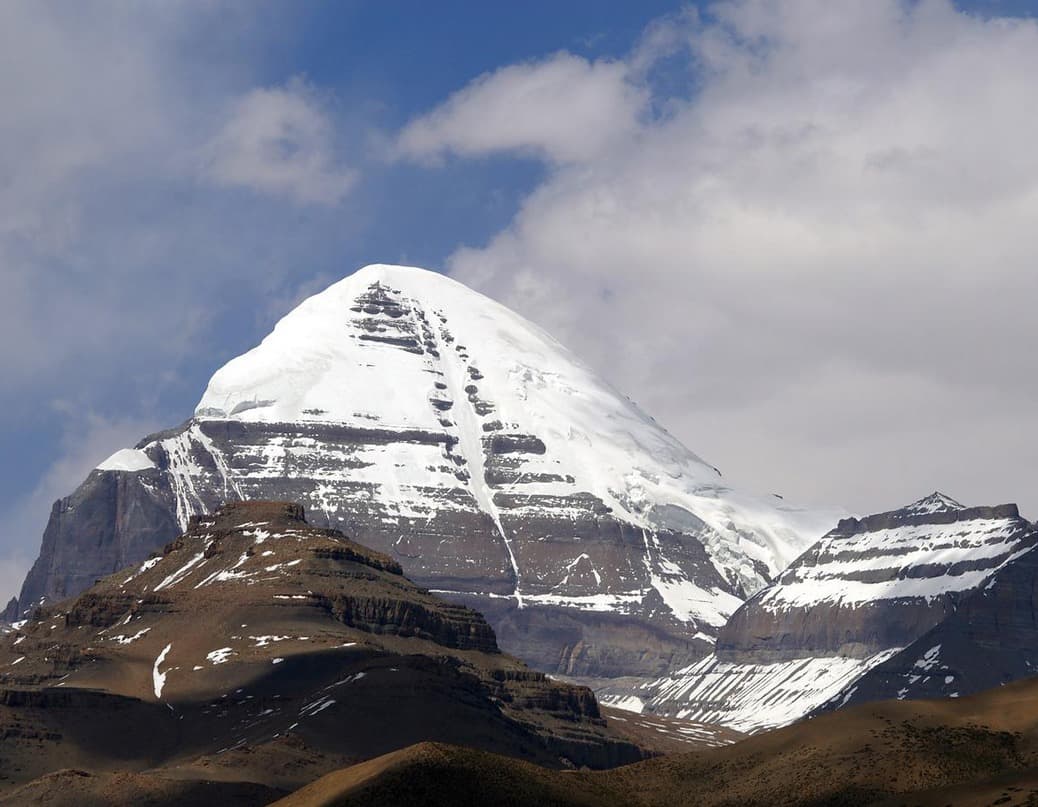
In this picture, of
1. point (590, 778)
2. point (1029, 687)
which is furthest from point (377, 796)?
point (1029, 687)

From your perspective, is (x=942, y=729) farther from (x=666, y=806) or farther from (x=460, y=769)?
(x=460, y=769)

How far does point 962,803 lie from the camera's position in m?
164

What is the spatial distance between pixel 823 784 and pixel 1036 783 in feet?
75.4

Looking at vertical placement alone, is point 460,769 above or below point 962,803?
above

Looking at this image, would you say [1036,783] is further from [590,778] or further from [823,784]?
[590,778]

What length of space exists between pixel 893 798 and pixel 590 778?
26.9 meters

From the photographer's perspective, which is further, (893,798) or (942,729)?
(942,729)

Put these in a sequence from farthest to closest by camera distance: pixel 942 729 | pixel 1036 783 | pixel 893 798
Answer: pixel 942 729
pixel 893 798
pixel 1036 783

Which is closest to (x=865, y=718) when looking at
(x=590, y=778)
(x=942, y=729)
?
(x=942, y=729)

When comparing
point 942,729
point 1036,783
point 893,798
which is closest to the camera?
point 1036,783

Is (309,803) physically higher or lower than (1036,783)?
higher

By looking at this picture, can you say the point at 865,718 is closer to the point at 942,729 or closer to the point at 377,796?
the point at 942,729

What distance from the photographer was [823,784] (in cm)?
18238

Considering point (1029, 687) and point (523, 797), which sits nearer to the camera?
point (523, 797)
